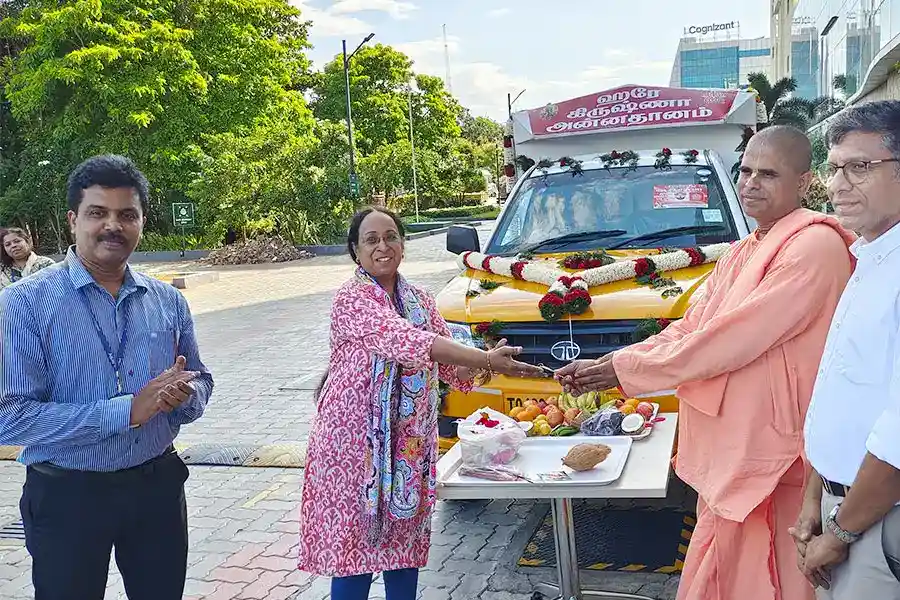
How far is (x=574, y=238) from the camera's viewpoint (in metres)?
5.89

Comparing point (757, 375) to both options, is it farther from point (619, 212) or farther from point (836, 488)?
point (619, 212)

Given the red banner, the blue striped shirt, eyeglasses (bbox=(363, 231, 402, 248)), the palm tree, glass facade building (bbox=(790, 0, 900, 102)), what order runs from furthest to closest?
the palm tree
glass facade building (bbox=(790, 0, 900, 102))
the red banner
eyeglasses (bbox=(363, 231, 402, 248))
the blue striped shirt

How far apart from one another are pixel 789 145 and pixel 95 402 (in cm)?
252

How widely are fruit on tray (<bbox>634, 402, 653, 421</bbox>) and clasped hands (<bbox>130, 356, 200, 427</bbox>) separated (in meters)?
2.06

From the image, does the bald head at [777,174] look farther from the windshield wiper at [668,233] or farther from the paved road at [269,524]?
the windshield wiper at [668,233]

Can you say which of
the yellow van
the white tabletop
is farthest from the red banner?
the white tabletop

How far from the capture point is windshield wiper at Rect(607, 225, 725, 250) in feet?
18.5

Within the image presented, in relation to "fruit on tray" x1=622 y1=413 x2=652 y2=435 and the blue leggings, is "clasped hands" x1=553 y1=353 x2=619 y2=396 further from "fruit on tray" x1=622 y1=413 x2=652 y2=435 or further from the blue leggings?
the blue leggings

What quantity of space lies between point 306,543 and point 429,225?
34452 millimetres

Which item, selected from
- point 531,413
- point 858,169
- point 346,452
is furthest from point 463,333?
point 858,169

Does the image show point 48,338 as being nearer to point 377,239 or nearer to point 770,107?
point 377,239

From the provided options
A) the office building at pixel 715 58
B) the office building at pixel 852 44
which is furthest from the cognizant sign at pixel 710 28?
the office building at pixel 852 44

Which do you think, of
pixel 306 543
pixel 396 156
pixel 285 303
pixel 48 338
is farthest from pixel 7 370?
pixel 396 156

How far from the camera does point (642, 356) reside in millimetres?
3131
